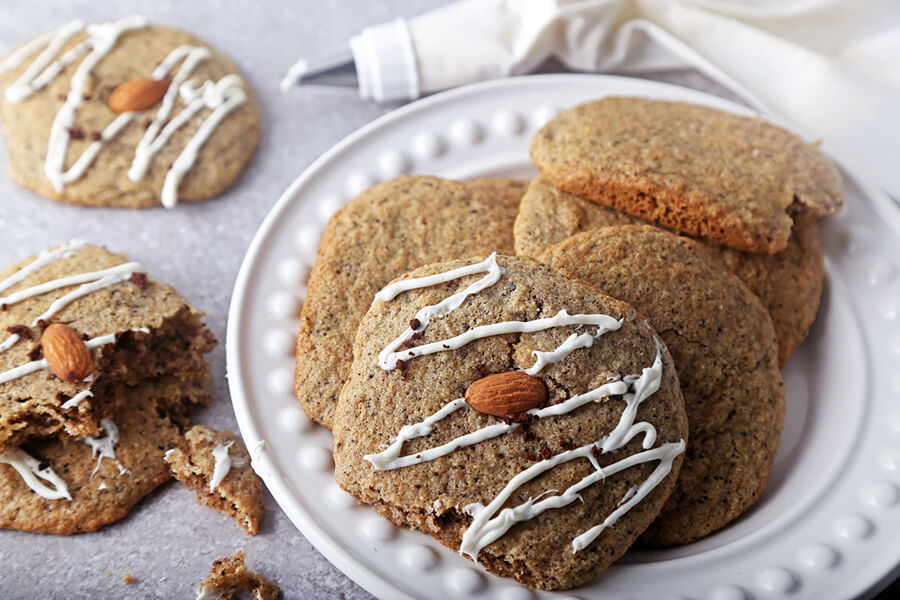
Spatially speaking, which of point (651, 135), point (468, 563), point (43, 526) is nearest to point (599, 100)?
point (651, 135)

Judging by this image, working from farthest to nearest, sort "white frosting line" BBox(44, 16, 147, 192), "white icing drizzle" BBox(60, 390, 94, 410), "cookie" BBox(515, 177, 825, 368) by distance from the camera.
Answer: "white frosting line" BBox(44, 16, 147, 192), "cookie" BBox(515, 177, 825, 368), "white icing drizzle" BBox(60, 390, 94, 410)

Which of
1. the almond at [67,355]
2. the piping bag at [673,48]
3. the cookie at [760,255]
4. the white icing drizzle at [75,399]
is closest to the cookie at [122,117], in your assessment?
the piping bag at [673,48]

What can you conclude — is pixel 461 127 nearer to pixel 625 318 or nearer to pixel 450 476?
pixel 625 318

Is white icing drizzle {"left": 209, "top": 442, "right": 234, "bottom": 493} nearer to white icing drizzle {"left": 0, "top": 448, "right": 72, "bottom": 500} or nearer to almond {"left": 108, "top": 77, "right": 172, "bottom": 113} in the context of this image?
white icing drizzle {"left": 0, "top": 448, "right": 72, "bottom": 500}

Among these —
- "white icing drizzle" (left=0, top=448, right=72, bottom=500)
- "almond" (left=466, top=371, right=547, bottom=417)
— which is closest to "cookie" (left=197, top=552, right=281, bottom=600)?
"white icing drizzle" (left=0, top=448, right=72, bottom=500)

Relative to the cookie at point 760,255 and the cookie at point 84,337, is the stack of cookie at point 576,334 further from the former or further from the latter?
the cookie at point 84,337
